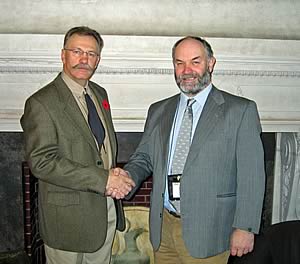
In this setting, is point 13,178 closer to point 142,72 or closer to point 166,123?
point 142,72

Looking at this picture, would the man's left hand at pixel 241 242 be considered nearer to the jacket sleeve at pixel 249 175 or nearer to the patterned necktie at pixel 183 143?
the jacket sleeve at pixel 249 175

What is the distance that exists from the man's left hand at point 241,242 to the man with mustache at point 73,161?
1.64 ft

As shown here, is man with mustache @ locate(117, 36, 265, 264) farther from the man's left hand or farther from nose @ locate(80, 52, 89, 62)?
nose @ locate(80, 52, 89, 62)

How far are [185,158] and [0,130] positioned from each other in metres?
1.27

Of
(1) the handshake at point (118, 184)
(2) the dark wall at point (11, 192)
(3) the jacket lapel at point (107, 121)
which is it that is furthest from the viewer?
(2) the dark wall at point (11, 192)

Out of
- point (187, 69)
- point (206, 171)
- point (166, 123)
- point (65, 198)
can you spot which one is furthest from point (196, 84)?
point (65, 198)

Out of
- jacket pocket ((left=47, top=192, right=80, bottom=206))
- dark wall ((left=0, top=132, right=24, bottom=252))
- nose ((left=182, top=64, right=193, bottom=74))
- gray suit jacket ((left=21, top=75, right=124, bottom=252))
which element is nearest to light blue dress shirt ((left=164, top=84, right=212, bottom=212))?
nose ((left=182, top=64, right=193, bottom=74))

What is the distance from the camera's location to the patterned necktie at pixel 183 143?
81.7 inches

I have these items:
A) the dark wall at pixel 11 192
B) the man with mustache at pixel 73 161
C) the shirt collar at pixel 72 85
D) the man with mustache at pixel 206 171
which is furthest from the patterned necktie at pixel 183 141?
the dark wall at pixel 11 192

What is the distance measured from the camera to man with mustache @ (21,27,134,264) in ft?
6.72

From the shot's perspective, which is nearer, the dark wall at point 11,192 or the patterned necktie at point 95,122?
the patterned necktie at point 95,122

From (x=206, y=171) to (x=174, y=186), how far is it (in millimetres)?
161

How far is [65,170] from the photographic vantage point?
2.02 meters

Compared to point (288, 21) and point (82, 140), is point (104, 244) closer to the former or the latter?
point (82, 140)
